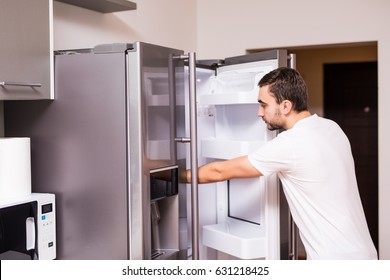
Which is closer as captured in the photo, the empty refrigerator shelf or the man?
the man

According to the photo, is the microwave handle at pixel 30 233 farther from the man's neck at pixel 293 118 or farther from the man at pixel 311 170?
the man's neck at pixel 293 118

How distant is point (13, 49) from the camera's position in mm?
1745

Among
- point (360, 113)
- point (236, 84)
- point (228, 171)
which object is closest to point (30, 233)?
point (228, 171)

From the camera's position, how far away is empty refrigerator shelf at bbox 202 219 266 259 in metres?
2.31

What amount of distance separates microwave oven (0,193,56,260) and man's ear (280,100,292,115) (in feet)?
3.13

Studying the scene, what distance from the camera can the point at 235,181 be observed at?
2555mm

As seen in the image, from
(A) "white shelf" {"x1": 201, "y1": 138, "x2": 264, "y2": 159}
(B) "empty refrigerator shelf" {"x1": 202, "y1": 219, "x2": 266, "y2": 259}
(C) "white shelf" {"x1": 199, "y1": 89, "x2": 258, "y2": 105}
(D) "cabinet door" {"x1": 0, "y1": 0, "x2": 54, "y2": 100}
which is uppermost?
(D) "cabinet door" {"x1": 0, "y1": 0, "x2": 54, "y2": 100}

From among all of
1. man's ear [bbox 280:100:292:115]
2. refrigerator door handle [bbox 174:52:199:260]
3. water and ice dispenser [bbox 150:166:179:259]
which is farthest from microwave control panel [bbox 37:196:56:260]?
man's ear [bbox 280:100:292:115]

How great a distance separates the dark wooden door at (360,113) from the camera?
16.3 ft

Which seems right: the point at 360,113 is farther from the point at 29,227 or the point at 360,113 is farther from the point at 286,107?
the point at 29,227

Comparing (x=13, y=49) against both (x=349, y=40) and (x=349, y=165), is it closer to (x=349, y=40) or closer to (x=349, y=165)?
(x=349, y=165)

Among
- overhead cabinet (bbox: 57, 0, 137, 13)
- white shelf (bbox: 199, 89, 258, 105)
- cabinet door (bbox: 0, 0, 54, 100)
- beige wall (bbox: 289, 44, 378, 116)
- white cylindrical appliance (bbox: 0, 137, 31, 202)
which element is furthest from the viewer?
beige wall (bbox: 289, 44, 378, 116)

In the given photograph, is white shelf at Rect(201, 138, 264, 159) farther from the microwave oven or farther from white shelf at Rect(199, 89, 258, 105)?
the microwave oven
